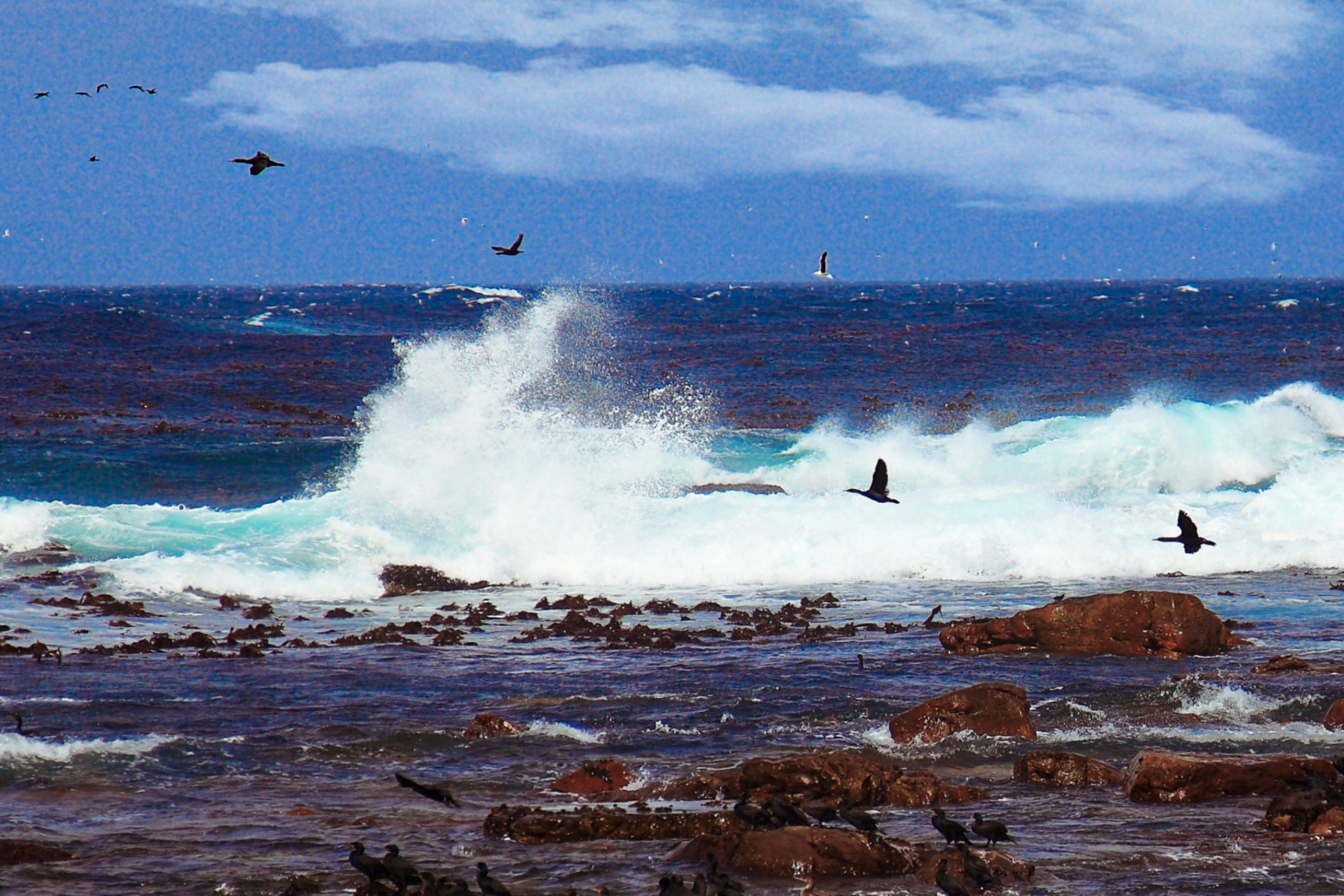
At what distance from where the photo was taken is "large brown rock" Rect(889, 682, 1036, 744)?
42.1 ft

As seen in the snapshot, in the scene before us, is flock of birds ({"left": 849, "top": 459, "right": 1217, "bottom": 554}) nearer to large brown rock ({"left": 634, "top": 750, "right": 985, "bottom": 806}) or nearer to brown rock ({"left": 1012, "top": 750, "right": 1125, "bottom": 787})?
brown rock ({"left": 1012, "top": 750, "right": 1125, "bottom": 787})

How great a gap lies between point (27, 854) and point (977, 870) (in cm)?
Answer: 607

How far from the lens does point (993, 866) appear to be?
29.9 feet

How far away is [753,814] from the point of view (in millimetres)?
9719

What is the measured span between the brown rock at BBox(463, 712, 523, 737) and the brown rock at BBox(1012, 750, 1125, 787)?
14.6 ft

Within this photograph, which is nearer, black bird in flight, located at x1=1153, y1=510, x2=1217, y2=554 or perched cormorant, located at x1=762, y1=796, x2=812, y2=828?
perched cormorant, located at x1=762, y1=796, x2=812, y2=828

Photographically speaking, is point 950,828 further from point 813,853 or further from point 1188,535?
point 1188,535

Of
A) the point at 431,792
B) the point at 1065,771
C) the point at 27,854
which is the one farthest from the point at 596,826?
the point at 1065,771

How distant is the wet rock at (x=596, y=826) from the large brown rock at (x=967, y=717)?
3.11m

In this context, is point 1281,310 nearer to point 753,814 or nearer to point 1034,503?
point 1034,503

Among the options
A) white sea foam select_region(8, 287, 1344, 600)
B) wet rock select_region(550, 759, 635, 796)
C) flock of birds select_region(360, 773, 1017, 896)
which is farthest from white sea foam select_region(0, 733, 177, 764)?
white sea foam select_region(8, 287, 1344, 600)

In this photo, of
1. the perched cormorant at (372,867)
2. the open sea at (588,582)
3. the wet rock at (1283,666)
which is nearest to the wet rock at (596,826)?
the open sea at (588,582)

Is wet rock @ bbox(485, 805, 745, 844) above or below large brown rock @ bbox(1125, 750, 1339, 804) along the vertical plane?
below

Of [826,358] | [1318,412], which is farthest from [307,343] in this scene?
[1318,412]
